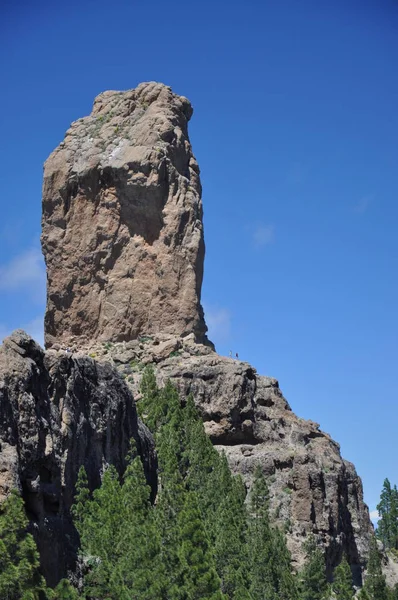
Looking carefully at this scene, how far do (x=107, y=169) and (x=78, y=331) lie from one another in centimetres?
1236

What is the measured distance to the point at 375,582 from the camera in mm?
83250

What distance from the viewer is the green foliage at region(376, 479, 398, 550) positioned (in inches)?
5361

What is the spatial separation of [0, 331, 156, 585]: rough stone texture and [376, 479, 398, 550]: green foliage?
268 feet

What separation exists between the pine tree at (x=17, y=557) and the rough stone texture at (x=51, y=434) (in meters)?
0.90

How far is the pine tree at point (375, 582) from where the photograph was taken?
83.2 meters

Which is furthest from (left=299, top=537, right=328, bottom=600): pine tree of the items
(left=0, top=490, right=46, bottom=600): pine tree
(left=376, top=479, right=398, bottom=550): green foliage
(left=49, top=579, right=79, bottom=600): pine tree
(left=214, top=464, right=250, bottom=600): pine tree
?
(left=376, top=479, right=398, bottom=550): green foliage

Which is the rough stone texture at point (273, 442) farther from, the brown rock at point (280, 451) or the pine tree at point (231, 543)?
the pine tree at point (231, 543)

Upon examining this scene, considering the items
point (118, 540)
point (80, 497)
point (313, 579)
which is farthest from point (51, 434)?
point (313, 579)

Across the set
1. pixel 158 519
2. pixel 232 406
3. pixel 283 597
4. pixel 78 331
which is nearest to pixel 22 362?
pixel 158 519

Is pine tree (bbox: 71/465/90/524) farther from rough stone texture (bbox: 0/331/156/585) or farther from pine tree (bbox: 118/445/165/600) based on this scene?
pine tree (bbox: 118/445/165/600)

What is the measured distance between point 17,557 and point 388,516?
10338cm

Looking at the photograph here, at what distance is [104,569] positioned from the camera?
161ft

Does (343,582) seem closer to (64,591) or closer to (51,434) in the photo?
(51,434)

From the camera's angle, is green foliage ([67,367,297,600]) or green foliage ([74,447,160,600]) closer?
green foliage ([74,447,160,600])
